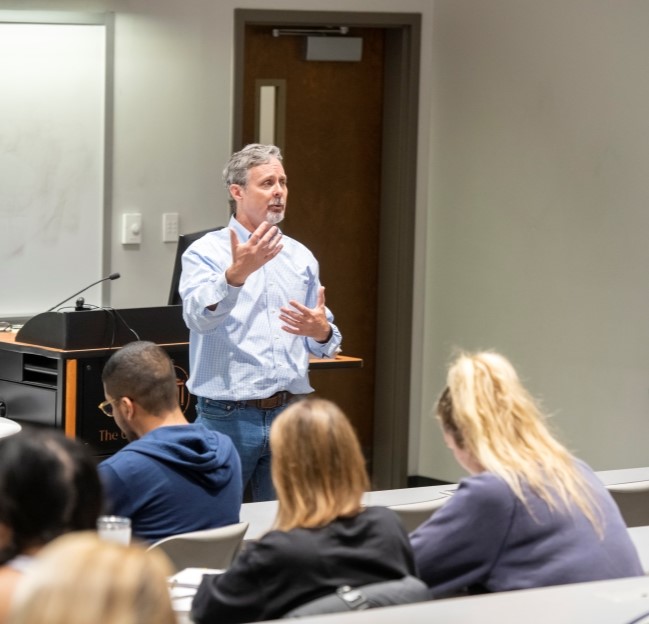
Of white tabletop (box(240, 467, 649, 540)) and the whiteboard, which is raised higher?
the whiteboard

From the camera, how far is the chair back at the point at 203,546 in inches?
107

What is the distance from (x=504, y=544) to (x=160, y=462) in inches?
33.8

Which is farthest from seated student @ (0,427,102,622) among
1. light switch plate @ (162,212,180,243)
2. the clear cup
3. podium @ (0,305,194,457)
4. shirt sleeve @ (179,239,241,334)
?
light switch plate @ (162,212,180,243)

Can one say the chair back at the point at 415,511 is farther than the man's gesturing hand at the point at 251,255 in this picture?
No

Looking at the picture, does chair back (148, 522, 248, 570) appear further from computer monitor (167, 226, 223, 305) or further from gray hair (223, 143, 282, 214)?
computer monitor (167, 226, 223, 305)

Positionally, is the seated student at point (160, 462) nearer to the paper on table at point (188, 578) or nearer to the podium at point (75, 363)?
the paper on table at point (188, 578)

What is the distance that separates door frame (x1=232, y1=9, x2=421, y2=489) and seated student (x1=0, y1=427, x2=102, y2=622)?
4.63 m

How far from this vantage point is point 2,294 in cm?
550

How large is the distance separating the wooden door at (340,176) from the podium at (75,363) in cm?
201

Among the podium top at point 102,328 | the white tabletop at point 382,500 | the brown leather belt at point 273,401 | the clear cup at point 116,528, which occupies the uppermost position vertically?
the podium top at point 102,328

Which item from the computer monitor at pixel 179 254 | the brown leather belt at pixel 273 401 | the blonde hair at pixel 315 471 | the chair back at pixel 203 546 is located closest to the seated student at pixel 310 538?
the blonde hair at pixel 315 471

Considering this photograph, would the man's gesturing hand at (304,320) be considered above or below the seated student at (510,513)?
above

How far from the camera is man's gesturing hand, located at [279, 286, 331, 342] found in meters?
3.71

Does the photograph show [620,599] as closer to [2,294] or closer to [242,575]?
[242,575]
